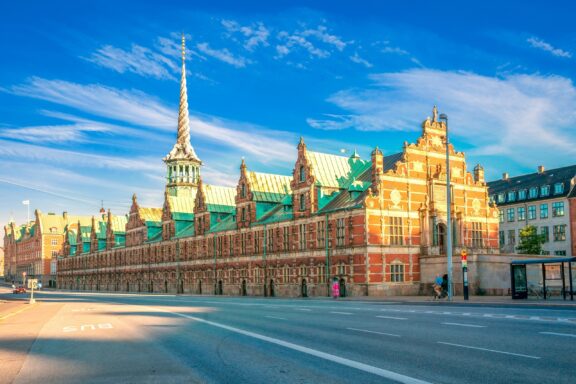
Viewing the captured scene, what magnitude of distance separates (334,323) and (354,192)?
38950mm

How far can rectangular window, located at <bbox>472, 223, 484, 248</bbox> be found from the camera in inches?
2608

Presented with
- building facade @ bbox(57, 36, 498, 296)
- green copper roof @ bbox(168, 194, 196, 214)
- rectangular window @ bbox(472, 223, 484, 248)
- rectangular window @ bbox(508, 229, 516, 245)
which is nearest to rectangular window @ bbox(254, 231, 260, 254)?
Answer: building facade @ bbox(57, 36, 498, 296)

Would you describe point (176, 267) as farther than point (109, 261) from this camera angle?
No

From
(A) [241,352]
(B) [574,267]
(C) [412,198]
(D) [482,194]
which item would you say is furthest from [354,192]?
(A) [241,352]

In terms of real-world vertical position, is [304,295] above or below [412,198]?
below

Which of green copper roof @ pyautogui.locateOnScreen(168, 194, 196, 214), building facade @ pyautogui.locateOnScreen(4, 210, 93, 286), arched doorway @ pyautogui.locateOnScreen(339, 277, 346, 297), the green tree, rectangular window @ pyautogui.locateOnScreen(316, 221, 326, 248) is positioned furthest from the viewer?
building facade @ pyautogui.locateOnScreen(4, 210, 93, 286)

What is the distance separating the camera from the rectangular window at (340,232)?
61375mm

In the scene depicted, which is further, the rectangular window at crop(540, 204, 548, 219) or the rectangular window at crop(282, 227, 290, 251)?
the rectangular window at crop(540, 204, 548, 219)

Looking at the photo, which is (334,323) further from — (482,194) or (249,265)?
(249,265)

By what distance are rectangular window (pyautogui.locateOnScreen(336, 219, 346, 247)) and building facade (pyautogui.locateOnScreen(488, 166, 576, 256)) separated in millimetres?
34164

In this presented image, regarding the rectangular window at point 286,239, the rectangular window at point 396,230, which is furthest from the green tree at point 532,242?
the rectangular window at point 286,239

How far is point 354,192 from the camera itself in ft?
206

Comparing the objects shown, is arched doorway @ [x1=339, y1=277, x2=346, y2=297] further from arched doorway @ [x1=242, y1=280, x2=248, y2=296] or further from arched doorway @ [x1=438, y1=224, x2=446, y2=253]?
arched doorway @ [x1=242, y1=280, x2=248, y2=296]

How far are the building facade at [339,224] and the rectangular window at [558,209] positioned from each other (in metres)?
23.0
